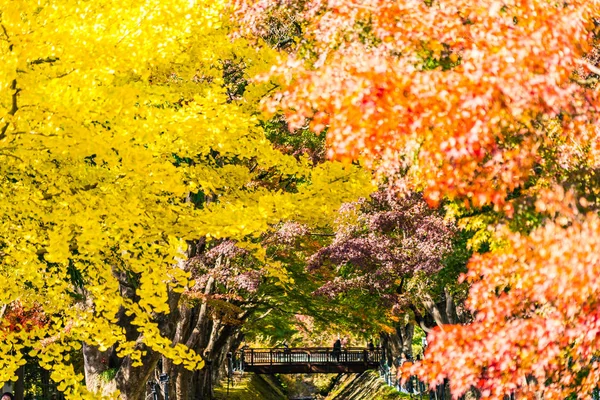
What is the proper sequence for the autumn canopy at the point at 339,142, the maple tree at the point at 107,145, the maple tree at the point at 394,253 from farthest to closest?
the maple tree at the point at 394,253, the maple tree at the point at 107,145, the autumn canopy at the point at 339,142

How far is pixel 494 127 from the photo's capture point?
7145mm

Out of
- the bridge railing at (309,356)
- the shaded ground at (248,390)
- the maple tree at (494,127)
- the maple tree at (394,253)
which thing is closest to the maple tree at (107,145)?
the maple tree at (494,127)

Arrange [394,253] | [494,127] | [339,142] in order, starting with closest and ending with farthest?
1. [494,127]
2. [339,142]
3. [394,253]

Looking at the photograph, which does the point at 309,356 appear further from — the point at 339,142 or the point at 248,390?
the point at 339,142

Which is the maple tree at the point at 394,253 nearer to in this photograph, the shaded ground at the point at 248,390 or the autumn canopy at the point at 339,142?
the autumn canopy at the point at 339,142

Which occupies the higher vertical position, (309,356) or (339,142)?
(339,142)

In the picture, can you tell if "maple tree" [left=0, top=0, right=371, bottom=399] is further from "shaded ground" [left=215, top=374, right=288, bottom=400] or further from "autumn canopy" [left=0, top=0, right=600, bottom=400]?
"shaded ground" [left=215, top=374, right=288, bottom=400]

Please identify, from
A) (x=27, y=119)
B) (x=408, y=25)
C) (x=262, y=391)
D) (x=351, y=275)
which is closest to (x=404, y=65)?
(x=408, y=25)

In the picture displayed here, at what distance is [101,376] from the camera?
637 inches

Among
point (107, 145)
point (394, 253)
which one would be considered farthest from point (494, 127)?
point (394, 253)

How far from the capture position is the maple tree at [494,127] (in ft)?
22.9

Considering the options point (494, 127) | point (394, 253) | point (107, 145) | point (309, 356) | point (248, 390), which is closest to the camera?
point (494, 127)

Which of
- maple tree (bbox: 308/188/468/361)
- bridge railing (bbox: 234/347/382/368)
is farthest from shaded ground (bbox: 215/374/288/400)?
maple tree (bbox: 308/188/468/361)

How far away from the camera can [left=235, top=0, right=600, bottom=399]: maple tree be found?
6.96 m
